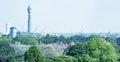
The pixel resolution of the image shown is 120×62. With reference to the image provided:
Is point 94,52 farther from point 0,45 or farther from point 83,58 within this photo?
point 0,45

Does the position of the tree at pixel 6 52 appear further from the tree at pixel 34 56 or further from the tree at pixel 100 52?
the tree at pixel 34 56

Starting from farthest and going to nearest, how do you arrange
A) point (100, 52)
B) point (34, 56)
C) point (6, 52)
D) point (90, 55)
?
point (6, 52) < point (100, 52) < point (90, 55) < point (34, 56)

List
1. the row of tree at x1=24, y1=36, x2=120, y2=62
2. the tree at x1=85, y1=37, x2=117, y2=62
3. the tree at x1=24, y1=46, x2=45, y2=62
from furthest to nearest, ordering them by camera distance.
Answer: the tree at x1=85, y1=37, x2=117, y2=62 < the tree at x1=24, y1=46, x2=45, y2=62 < the row of tree at x1=24, y1=36, x2=120, y2=62

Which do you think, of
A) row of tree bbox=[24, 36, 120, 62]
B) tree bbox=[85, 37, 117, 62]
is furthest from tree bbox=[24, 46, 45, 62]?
tree bbox=[85, 37, 117, 62]

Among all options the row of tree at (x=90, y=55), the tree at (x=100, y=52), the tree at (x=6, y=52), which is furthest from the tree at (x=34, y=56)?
the tree at (x=6, y=52)

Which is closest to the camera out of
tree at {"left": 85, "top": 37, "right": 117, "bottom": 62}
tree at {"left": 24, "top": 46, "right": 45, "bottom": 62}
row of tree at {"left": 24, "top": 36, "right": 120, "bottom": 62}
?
row of tree at {"left": 24, "top": 36, "right": 120, "bottom": 62}

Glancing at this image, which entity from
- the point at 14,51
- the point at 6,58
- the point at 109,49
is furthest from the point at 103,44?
the point at 14,51

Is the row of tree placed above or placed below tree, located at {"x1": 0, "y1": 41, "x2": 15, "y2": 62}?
above

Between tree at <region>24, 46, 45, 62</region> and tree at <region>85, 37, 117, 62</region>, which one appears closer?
tree at <region>24, 46, 45, 62</region>

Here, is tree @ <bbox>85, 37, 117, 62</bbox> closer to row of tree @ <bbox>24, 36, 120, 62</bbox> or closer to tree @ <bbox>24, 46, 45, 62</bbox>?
row of tree @ <bbox>24, 36, 120, 62</bbox>

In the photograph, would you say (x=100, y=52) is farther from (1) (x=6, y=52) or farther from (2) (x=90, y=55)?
(1) (x=6, y=52)

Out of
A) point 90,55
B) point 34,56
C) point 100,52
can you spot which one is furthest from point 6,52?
point 90,55
